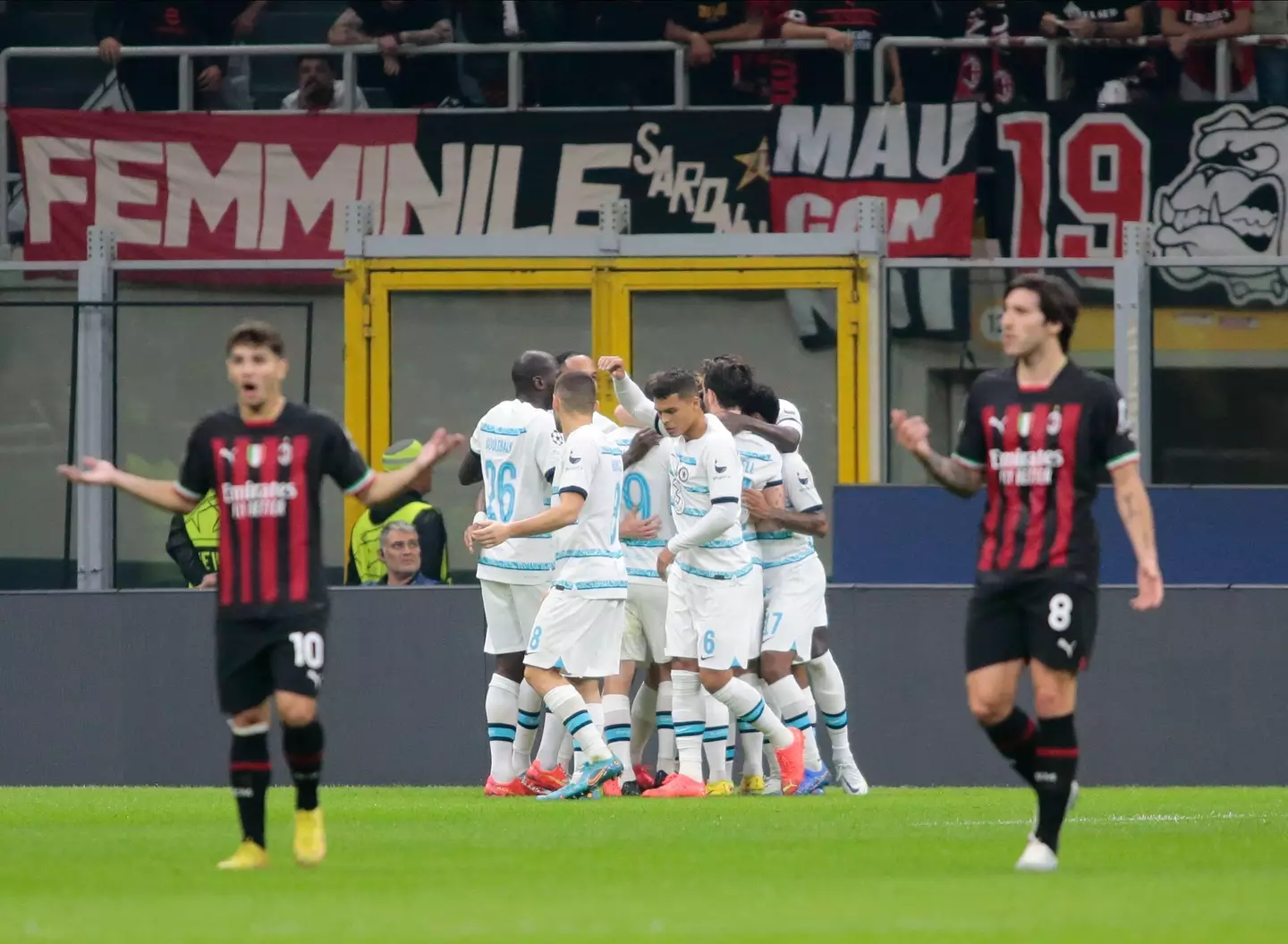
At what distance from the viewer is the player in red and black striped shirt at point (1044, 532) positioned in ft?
26.8

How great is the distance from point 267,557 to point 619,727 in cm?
493

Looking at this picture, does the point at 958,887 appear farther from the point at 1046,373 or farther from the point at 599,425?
the point at 599,425

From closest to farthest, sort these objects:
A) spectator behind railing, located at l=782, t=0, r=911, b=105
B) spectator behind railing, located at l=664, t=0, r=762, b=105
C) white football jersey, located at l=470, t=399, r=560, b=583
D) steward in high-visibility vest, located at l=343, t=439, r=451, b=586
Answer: white football jersey, located at l=470, t=399, r=560, b=583, steward in high-visibility vest, located at l=343, t=439, r=451, b=586, spectator behind railing, located at l=782, t=0, r=911, b=105, spectator behind railing, located at l=664, t=0, r=762, b=105

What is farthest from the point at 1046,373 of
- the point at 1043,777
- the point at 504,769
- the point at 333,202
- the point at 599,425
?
the point at 333,202

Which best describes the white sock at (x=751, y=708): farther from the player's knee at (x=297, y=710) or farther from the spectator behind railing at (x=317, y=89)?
the spectator behind railing at (x=317, y=89)

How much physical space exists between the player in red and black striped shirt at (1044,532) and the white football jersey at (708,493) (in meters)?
3.77

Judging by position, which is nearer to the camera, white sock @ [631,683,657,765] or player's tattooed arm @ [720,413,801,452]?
player's tattooed arm @ [720,413,801,452]

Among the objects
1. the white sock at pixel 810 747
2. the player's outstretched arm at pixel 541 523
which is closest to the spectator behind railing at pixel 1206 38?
the white sock at pixel 810 747

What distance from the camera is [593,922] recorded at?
671 centimetres

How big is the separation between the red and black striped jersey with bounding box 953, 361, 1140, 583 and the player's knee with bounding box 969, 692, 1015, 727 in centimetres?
37

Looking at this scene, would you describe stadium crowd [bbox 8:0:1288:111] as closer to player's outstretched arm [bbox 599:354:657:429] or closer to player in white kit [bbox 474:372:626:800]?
player's outstretched arm [bbox 599:354:657:429]

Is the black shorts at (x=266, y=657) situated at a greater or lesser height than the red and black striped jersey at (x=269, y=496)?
lesser

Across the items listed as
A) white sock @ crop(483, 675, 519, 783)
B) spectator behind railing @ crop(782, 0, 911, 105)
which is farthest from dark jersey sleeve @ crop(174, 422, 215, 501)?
spectator behind railing @ crop(782, 0, 911, 105)

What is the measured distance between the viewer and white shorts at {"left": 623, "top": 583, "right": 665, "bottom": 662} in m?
13.3
